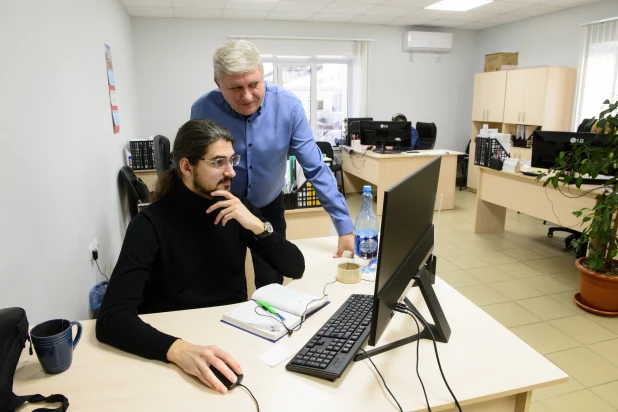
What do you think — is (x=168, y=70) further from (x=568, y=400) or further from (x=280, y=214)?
(x=568, y=400)

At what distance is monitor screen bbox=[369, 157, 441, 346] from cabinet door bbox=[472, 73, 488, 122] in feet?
20.0

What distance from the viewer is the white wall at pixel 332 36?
6230mm

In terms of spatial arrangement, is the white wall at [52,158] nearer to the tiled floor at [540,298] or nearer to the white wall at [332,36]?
the tiled floor at [540,298]

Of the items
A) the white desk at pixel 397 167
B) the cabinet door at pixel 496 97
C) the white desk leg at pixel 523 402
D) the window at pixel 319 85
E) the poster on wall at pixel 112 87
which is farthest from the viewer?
the window at pixel 319 85

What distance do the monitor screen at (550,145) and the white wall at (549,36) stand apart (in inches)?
112

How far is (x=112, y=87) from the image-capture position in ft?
13.0

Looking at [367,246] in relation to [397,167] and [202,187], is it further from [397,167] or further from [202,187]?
[397,167]

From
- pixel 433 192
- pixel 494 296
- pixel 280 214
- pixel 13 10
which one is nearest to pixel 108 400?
pixel 433 192

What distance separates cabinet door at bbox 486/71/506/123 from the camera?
21.1 ft

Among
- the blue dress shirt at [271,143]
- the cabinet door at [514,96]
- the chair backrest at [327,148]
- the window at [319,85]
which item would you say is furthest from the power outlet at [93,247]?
the cabinet door at [514,96]

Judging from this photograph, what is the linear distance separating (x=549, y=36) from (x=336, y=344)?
259 inches

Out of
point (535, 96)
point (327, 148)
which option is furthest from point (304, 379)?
point (535, 96)

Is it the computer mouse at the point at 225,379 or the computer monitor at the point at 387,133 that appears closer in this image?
the computer mouse at the point at 225,379

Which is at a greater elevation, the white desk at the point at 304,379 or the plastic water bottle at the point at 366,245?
the plastic water bottle at the point at 366,245
